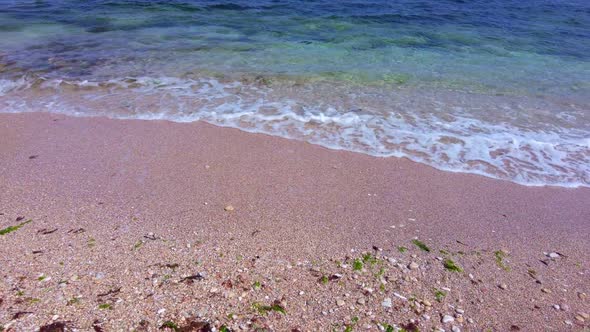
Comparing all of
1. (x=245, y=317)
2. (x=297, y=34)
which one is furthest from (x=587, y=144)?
(x=297, y=34)

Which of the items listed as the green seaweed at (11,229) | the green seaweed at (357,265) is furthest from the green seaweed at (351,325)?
the green seaweed at (11,229)

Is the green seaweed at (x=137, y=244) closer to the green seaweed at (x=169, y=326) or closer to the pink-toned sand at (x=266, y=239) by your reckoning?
the pink-toned sand at (x=266, y=239)

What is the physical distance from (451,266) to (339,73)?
6.77m

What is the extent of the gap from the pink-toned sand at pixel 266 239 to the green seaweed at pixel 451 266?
53 millimetres

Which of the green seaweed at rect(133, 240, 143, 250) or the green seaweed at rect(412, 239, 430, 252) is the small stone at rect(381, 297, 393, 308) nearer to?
the green seaweed at rect(412, 239, 430, 252)

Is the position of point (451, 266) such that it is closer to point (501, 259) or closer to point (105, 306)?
point (501, 259)

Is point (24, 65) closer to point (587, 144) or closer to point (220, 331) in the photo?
point (220, 331)

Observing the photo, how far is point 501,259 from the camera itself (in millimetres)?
4402

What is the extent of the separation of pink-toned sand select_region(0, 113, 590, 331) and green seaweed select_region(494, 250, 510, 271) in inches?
0.7

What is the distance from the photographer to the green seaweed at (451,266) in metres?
4.18

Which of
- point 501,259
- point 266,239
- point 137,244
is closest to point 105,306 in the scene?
point 137,244

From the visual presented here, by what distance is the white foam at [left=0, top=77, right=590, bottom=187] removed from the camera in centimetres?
646

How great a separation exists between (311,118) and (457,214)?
3.18 meters

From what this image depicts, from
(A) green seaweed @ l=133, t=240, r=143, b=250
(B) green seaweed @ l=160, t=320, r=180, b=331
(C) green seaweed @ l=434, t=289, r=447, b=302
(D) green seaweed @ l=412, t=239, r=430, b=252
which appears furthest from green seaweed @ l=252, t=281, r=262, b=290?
(D) green seaweed @ l=412, t=239, r=430, b=252
